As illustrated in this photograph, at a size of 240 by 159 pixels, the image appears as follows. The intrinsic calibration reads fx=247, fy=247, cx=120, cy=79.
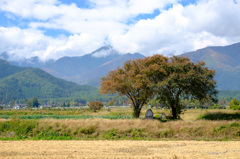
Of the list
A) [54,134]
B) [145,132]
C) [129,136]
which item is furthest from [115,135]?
[54,134]

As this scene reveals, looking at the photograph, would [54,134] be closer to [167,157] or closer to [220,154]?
[167,157]

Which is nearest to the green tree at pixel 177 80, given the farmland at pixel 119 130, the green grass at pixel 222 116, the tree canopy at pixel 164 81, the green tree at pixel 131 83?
the tree canopy at pixel 164 81

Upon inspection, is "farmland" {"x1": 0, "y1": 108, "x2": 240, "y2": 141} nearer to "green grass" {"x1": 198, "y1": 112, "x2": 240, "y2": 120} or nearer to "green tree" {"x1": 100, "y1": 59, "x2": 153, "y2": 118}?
"green grass" {"x1": 198, "y1": 112, "x2": 240, "y2": 120}

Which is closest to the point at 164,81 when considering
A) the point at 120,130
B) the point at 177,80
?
the point at 177,80

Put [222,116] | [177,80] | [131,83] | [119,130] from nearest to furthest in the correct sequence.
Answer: [119,130] → [177,80] → [222,116] → [131,83]

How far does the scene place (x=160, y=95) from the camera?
35.0 m

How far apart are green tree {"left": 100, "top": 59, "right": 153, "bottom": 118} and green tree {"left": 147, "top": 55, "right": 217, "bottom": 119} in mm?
1450

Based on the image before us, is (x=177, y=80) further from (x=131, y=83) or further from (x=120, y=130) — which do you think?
(x=120, y=130)

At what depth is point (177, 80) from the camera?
32938mm

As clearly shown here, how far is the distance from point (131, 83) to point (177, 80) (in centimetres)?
670

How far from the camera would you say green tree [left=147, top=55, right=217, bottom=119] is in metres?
32.7

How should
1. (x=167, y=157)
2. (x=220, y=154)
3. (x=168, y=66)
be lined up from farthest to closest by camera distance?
(x=168, y=66), (x=220, y=154), (x=167, y=157)

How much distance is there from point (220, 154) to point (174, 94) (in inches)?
859

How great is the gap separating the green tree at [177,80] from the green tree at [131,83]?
145 centimetres
